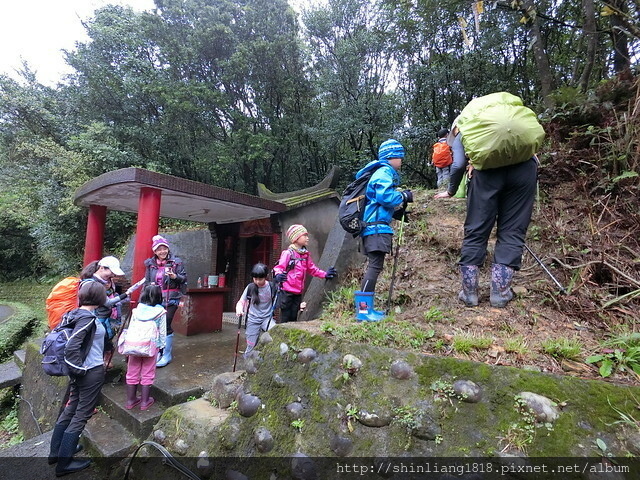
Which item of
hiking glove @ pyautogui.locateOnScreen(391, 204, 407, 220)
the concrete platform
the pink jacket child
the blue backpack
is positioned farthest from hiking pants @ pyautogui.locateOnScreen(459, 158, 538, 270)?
the blue backpack

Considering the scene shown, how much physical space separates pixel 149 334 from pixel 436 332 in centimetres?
310

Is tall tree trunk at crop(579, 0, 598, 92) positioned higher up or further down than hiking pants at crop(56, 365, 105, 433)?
higher up

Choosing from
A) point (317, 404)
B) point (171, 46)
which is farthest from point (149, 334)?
point (171, 46)

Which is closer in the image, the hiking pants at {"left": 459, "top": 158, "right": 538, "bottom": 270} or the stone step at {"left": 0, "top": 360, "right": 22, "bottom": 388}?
the hiking pants at {"left": 459, "top": 158, "right": 538, "bottom": 270}

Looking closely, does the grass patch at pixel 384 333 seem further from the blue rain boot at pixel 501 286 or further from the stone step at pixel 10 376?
the stone step at pixel 10 376

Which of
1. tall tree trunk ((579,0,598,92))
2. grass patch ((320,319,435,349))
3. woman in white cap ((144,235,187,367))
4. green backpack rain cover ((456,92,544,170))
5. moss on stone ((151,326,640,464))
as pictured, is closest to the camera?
moss on stone ((151,326,640,464))

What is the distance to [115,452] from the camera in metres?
3.19

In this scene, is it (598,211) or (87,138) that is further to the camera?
(87,138)

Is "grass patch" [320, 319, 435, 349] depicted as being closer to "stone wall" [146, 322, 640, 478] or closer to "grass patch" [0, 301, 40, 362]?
"stone wall" [146, 322, 640, 478]

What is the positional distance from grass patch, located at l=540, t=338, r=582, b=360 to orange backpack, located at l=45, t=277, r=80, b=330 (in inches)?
193

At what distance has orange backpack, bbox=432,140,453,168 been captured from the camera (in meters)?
7.91

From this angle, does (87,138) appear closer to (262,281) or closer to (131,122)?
(131,122)

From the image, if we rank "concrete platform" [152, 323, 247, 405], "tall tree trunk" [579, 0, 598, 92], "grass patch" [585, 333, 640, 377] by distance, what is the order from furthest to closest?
"tall tree trunk" [579, 0, 598, 92], "concrete platform" [152, 323, 247, 405], "grass patch" [585, 333, 640, 377]

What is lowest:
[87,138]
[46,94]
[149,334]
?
[149,334]
